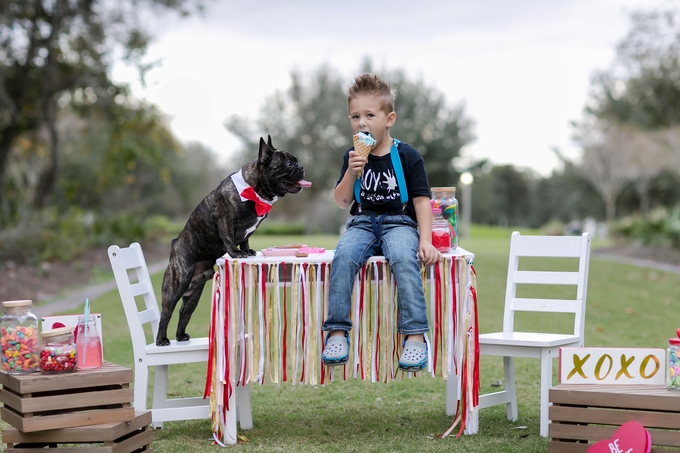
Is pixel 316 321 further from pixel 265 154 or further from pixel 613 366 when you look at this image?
pixel 613 366

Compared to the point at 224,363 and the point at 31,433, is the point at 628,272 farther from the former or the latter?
the point at 31,433

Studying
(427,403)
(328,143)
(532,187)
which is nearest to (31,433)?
(427,403)

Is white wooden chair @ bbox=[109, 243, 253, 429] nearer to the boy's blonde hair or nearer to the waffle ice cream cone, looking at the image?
the waffle ice cream cone

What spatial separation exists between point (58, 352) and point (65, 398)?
0.73 feet

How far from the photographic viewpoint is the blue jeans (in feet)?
13.6

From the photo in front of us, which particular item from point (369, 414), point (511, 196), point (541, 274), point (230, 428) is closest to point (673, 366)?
point (541, 274)

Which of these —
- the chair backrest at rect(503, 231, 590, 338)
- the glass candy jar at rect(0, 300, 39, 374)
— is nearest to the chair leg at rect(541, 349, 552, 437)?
the chair backrest at rect(503, 231, 590, 338)

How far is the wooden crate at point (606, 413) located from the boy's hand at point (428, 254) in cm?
101

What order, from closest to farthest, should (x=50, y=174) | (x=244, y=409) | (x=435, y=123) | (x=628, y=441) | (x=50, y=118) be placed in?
(x=628, y=441), (x=244, y=409), (x=50, y=118), (x=50, y=174), (x=435, y=123)

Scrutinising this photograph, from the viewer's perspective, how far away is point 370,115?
14.3 feet

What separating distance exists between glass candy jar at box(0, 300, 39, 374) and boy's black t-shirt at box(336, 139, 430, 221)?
6.61 ft

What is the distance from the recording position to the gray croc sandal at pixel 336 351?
13.4 ft

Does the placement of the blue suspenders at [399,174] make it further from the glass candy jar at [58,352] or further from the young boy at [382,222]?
the glass candy jar at [58,352]

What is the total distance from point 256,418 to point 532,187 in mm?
64933
